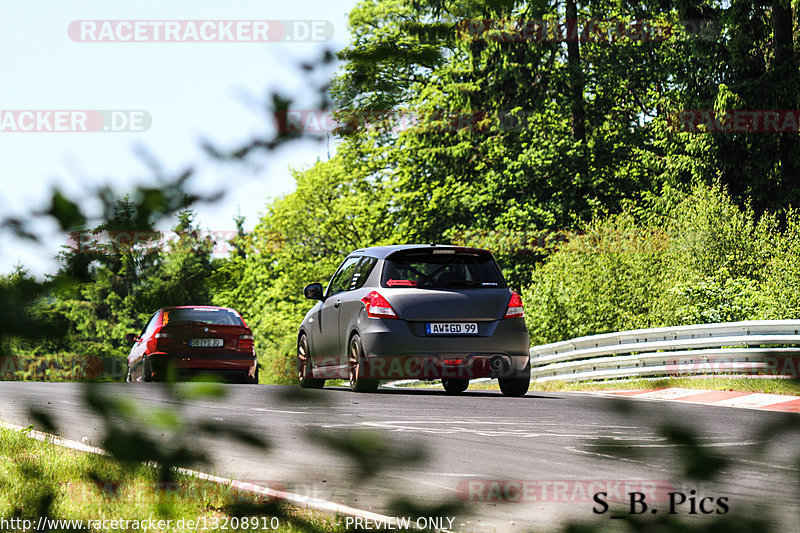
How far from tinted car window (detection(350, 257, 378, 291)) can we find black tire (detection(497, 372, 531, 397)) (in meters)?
2.08

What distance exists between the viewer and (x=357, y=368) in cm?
1288

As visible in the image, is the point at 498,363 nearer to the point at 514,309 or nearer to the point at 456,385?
the point at 514,309

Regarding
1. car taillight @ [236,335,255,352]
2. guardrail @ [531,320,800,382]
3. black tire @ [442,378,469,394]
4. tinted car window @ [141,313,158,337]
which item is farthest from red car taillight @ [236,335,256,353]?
tinted car window @ [141,313,158,337]

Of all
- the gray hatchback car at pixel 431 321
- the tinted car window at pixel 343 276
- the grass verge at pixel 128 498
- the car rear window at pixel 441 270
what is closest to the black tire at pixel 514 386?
the gray hatchback car at pixel 431 321

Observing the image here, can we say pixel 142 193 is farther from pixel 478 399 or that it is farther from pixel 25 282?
pixel 478 399

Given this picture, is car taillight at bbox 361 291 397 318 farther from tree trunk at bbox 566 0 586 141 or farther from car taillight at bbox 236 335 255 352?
tree trunk at bbox 566 0 586 141

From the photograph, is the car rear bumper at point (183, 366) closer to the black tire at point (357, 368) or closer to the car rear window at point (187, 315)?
the car rear window at point (187, 315)

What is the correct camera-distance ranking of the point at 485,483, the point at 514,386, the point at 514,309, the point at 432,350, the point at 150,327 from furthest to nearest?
the point at 514,386
the point at 514,309
the point at 432,350
the point at 485,483
the point at 150,327

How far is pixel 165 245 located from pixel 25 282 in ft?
0.89

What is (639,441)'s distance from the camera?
1.80 metres

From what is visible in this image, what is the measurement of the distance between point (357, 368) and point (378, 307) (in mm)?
882

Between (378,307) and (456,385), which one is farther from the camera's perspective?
(456,385)

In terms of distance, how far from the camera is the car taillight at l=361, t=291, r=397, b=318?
12.4 meters

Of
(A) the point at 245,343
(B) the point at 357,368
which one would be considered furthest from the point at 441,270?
(A) the point at 245,343
